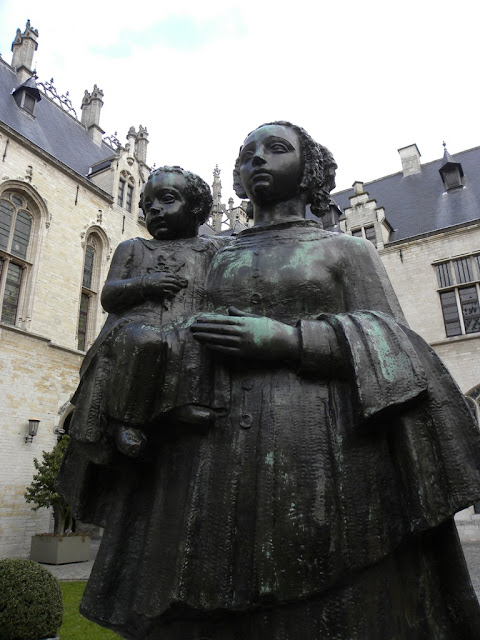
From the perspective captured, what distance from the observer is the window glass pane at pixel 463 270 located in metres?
17.7

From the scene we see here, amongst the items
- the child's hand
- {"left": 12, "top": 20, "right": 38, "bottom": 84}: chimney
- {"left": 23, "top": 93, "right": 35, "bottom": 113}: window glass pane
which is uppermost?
Answer: {"left": 12, "top": 20, "right": 38, "bottom": 84}: chimney

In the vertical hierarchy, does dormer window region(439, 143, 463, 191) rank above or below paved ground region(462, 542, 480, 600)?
above

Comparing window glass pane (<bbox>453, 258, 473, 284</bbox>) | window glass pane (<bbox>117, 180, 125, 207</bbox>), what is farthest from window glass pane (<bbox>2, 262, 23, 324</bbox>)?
window glass pane (<bbox>453, 258, 473, 284</bbox>)

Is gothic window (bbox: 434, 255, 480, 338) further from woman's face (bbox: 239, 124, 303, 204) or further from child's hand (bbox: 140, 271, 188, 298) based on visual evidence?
child's hand (bbox: 140, 271, 188, 298)

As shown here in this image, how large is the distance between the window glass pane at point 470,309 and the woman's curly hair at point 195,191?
16.9 metres

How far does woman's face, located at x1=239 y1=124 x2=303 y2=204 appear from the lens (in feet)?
6.63

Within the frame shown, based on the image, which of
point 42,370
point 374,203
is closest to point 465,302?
point 374,203

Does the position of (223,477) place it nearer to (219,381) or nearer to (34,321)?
(219,381)

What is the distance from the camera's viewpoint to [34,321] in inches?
591

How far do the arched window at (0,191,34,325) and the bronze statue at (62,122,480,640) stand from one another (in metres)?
14.6

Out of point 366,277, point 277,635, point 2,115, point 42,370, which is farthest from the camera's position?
point 2,115

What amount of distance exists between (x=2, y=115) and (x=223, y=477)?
19.1 metres

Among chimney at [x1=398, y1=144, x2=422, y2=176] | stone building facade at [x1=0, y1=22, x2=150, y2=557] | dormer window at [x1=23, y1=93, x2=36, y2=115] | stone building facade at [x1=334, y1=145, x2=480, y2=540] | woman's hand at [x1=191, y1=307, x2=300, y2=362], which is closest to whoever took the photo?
woman's hand at [x1=191, y1=307, x2=300, y2=362]

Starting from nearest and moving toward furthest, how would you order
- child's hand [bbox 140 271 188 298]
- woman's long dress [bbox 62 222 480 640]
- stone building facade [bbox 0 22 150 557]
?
woman's long dress [bbox 62 222 480 640] < child's hand [bbox 140 271 188 298] < stone building facade [bbox 0 22 150 557]
